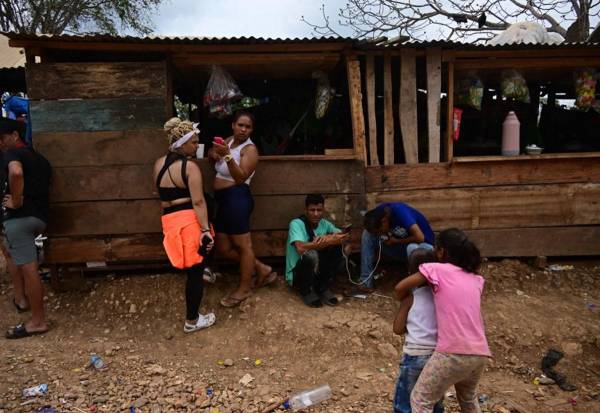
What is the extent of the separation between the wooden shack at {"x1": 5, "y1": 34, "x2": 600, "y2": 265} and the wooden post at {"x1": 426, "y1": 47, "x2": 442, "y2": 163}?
1 cm

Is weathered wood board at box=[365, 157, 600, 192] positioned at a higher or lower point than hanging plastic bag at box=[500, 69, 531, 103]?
lower

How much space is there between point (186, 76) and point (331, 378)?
3630mm

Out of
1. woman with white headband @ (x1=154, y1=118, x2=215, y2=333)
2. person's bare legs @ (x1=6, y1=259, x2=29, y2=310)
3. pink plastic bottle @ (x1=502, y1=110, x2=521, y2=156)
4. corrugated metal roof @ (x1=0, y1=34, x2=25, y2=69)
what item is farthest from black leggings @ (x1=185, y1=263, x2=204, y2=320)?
corrugated metal roof @ (x1=0, y1=34, x2=25, y2=69)

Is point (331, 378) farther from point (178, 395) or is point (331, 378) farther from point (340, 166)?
point (340, 166)

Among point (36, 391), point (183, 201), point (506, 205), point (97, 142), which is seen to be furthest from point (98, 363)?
point (506, 205)

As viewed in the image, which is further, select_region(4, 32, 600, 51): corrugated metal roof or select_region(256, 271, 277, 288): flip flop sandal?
select_region(256, 271, 277, 288): flip flop sandal

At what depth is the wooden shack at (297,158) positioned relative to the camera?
426 cm

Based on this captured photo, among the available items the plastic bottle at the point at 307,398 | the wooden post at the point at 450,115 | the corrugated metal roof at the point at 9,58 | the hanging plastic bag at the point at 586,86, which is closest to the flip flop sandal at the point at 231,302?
the plastic bottle at the point at 307,398

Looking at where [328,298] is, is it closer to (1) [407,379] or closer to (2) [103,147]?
(1) [407,379]

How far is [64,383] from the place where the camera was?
3.22m

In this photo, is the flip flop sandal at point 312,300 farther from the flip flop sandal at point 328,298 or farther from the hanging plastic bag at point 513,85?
the hanging plastic bag at point 513,85

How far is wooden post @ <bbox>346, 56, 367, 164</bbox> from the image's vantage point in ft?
14.8

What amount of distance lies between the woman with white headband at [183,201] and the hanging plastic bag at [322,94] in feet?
5.11

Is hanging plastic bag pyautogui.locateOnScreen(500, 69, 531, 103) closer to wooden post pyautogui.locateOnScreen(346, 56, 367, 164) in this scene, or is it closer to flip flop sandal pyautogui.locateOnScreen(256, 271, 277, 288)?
wooden post pyautogui.locateOnScreen(346, 56, 367, 164)
